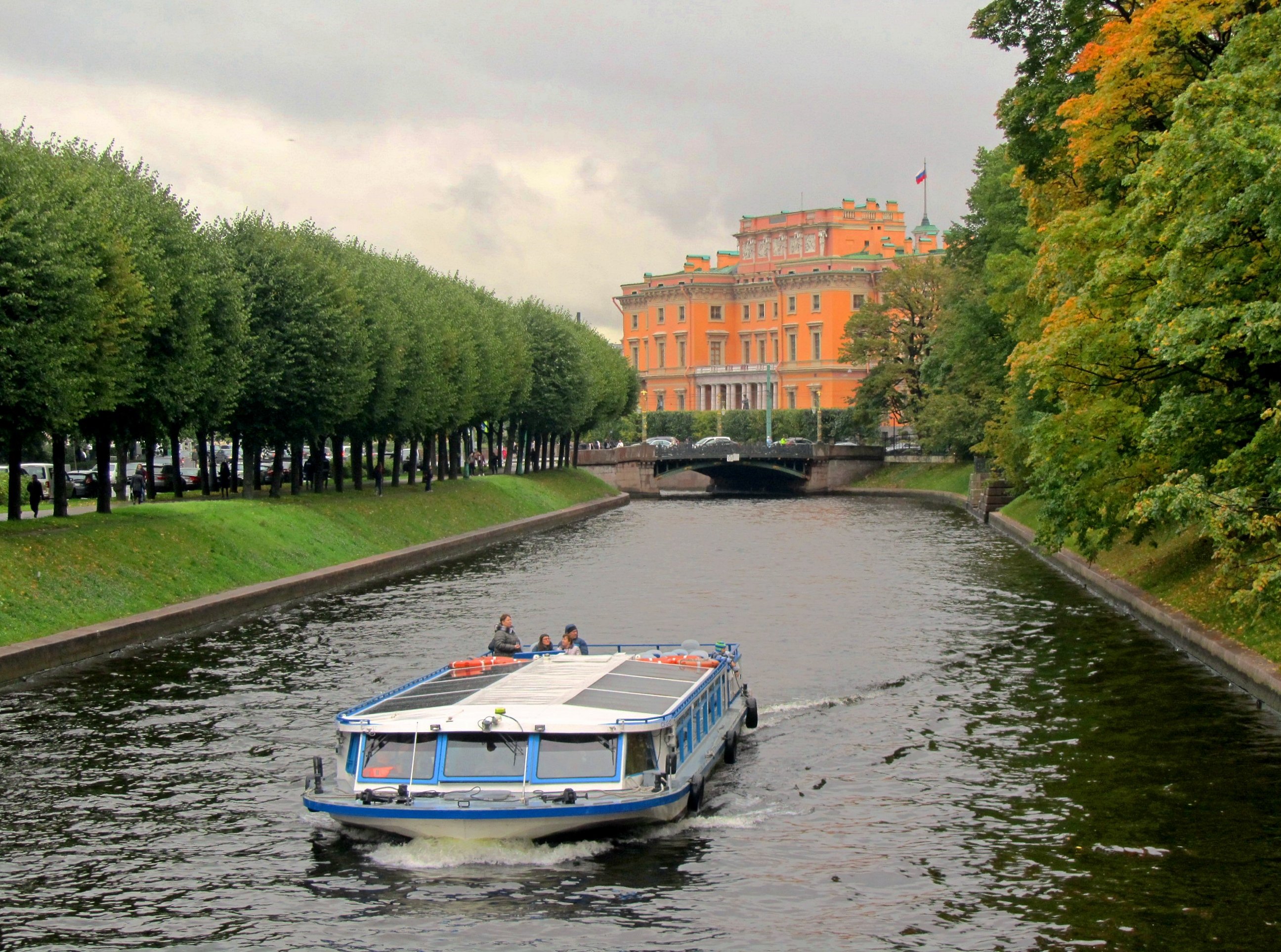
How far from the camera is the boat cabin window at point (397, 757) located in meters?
21.8

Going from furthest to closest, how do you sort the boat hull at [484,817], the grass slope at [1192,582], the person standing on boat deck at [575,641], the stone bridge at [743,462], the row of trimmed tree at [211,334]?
the stone bridge at [743,462] → the row of trimmed tree at [211,334] → the grass slope at [1192,582] → the person standing on boat deck at [575,641] → the boat hull at [484,817]

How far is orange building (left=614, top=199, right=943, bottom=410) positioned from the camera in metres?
Result: 180

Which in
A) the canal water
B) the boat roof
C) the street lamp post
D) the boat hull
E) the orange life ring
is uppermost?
the street lamp post

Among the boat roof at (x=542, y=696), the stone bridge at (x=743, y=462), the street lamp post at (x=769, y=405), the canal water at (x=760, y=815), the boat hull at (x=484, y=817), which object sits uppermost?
the street lamp post at (x=769, y=405)

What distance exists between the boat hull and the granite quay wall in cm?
1432

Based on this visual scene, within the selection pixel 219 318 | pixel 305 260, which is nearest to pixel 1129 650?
pixel 219 318

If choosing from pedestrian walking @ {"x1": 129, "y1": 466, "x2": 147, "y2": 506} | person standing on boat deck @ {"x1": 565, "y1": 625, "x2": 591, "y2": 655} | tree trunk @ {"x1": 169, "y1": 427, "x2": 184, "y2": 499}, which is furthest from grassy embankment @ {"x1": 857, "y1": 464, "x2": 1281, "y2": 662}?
tree trunk @ {"x1": 169, "y1": 427, "x2": 184, "y2": 499}

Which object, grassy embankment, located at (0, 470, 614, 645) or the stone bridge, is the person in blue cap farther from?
the stone bridge

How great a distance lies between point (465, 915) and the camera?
18812mm

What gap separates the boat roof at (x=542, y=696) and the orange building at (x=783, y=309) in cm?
14965

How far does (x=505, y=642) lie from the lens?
3127cm

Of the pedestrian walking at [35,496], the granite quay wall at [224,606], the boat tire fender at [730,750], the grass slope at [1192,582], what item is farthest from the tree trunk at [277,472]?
the boat tire fender at [730,750]

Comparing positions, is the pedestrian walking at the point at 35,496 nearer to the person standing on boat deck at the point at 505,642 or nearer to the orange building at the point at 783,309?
the person standing on boat deck at the point at 505,642

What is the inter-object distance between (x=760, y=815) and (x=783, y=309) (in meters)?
166
